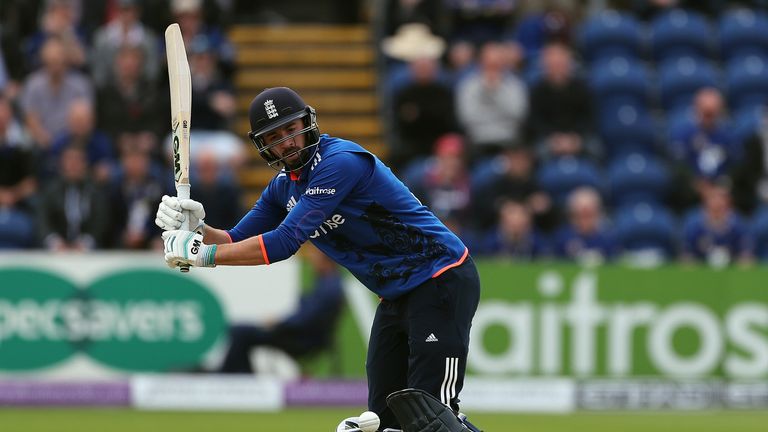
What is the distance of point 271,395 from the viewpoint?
1173cm

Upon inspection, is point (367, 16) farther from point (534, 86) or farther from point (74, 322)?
point (74, 322)

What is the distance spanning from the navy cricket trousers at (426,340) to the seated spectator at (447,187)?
219 inches

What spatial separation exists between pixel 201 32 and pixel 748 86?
5920 mm

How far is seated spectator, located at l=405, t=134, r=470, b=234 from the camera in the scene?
1224cm

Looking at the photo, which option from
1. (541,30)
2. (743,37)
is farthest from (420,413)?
(743,37)

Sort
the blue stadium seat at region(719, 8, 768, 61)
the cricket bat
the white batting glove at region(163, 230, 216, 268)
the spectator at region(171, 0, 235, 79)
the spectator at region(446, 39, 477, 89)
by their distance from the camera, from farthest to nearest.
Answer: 1. the blue stadium seat at region(719, 8, 768, 61)
2. the spectator at region(446, 39, 477, 89)
3. the spectator at region(171, 0, 235, 79)
4. the cricket bat
5. the white batting glove at region(163, 230, 216, 268)

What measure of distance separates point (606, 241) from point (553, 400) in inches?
62.2

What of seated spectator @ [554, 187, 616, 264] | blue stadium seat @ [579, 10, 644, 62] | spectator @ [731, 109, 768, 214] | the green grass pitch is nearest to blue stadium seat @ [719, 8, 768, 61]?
blue stadium seat @ [579, 10, 644, 62]

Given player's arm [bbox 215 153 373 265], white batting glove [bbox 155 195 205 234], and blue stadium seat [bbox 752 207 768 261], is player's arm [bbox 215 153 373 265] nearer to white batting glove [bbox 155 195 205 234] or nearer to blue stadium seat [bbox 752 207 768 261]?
white batting glove [bbox 155 195 205 234]

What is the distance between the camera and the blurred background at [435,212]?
11.7 meters

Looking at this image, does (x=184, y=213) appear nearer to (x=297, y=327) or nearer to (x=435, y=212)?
(x=297, y=327)

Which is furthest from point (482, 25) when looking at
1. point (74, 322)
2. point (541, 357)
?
point (74, 322)

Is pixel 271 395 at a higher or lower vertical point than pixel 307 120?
lower

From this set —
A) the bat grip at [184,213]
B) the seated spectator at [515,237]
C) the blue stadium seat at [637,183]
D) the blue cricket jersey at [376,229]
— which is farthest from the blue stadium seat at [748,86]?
the bat grip at [184,213]
